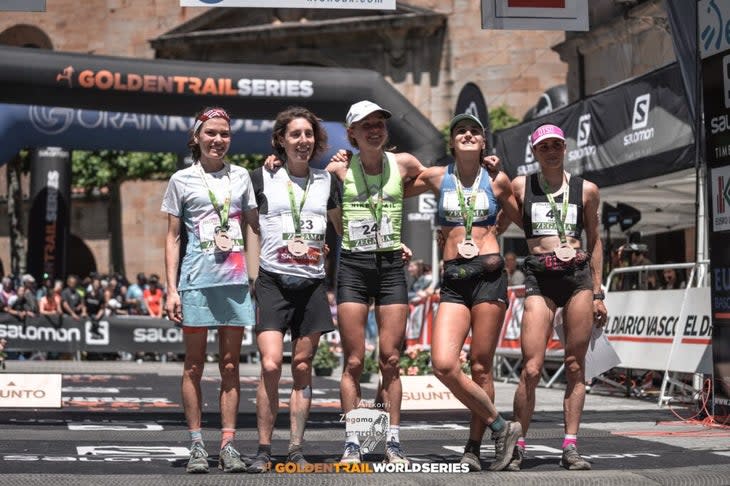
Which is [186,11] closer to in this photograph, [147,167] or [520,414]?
[147,167]

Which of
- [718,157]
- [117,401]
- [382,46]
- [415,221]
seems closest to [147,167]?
[382,46]

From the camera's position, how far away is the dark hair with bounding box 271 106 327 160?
840cm

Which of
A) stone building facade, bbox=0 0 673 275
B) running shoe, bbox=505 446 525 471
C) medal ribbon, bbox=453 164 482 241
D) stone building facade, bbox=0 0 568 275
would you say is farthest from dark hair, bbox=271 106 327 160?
stone building facade, bbox=0 0 568 275

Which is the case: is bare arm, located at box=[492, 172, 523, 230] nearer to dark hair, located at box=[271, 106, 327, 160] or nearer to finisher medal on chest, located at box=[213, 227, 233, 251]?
dark hair, located at box=[271, 106, 327, 160]

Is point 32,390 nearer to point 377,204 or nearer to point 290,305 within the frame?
point 290,305

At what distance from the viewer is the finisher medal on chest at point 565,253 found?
8.38m

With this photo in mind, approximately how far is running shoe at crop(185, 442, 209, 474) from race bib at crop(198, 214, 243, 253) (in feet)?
3.85

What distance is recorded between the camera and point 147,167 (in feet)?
133

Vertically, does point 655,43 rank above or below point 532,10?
above

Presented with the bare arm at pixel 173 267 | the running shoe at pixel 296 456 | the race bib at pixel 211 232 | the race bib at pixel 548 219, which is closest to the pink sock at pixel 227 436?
the running shoe at pixel 296 456

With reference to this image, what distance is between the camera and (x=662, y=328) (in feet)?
49.4

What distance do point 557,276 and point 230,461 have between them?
7.54 ft

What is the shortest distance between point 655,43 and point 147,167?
20004 millimetres

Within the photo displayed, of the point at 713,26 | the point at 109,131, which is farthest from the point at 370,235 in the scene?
the point at 109,131
